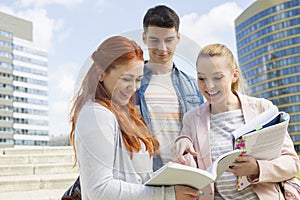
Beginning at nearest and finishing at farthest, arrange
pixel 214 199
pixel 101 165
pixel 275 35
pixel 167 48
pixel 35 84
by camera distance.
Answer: pixel 101 165, pixel 167 48, pixel 214 199, pixel 35 84, pixel 275 35

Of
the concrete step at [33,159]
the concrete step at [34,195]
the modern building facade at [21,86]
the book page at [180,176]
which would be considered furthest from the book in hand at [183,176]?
the modern building facade at [21,86]

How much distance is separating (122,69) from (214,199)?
44 centimetres

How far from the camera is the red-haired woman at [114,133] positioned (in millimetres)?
755

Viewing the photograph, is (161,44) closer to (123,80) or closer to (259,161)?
(123,80)

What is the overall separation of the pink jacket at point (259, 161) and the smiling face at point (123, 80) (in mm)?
178

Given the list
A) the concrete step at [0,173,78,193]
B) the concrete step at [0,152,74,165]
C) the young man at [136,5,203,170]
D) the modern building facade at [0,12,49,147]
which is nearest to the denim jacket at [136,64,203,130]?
the young man at [136,5,203,170]

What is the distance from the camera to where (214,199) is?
0.99 m

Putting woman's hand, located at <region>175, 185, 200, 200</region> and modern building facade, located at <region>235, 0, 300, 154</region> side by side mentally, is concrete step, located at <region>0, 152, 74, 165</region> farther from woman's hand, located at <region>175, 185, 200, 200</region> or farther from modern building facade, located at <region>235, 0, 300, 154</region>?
modern building facade, located at <region>235, 0, 300, 154</region>

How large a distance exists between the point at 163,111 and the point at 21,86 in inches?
1586

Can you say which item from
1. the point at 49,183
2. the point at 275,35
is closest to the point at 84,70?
the point at 49,183

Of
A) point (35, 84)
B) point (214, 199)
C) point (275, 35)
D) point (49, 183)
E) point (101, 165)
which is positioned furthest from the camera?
point (275, 35)

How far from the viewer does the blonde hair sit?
0.91m

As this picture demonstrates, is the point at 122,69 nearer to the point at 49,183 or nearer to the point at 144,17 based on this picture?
the point at 144,17

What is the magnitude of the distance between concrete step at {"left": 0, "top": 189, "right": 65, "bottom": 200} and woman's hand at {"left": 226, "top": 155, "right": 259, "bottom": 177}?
183 cm
